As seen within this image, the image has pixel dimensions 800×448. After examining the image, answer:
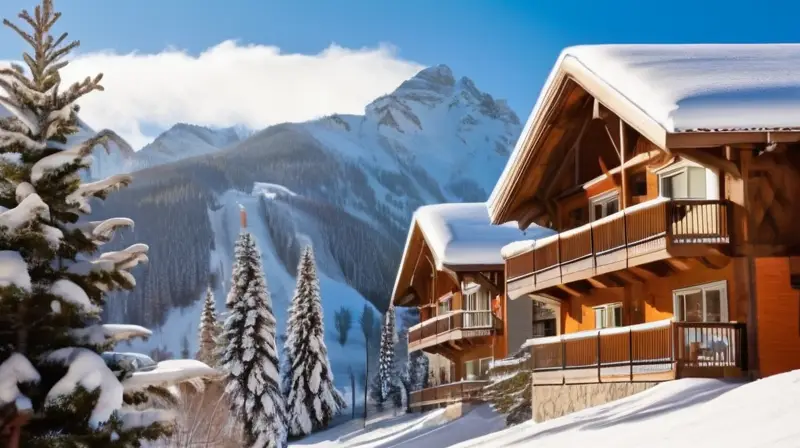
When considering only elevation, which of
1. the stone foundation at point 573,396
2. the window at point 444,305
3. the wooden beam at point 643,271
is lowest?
the stone foundation at point 573,396

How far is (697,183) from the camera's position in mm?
22281

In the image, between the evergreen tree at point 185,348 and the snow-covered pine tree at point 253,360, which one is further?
the evergreen tree at point 185,348

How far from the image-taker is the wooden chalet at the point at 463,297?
38.0 m

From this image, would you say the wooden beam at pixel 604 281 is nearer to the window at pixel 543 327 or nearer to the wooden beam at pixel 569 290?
the wooden beam at pixel 569 290

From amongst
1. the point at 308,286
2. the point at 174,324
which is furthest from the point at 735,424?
the point at 174,324

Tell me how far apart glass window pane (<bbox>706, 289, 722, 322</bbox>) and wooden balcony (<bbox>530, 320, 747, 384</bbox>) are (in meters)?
0.68

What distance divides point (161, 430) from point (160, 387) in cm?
73

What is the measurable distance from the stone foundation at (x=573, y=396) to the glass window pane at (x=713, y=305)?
7.44ft

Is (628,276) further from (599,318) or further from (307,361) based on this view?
(307,361)

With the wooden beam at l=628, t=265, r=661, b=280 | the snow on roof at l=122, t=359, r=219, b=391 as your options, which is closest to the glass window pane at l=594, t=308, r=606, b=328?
the wooden beam at l=628, t=265, r=661, b=280

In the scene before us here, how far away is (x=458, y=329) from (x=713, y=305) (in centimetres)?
1889

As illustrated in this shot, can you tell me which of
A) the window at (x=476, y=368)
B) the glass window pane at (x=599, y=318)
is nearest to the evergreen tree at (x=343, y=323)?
the window at (x=476, y=368)

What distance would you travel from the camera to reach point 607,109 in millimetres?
23922

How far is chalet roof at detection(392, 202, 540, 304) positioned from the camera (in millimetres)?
37594
